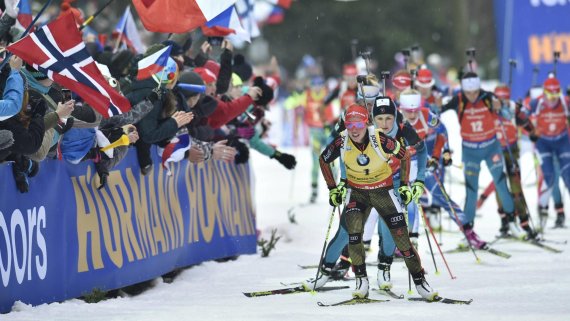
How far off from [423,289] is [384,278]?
0.78 meters

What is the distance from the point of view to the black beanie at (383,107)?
10391 millimetres

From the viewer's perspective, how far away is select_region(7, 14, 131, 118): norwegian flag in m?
8.28

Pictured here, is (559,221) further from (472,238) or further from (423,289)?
(423,289)

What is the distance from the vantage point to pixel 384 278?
1047 centimetres

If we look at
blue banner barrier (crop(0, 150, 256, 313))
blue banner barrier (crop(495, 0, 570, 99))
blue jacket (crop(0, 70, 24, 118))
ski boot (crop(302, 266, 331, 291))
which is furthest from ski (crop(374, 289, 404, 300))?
blue banner barrier (crop(495, 0, 570, 99))

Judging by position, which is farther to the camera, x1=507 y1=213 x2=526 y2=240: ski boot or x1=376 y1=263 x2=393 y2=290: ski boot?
x1=507 y1=213 x2=526 y2=240: ski boot

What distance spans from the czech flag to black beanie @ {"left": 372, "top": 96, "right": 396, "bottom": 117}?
1752mm

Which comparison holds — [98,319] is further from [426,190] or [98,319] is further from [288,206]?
[288,206]

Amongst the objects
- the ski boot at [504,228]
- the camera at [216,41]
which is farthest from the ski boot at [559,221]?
the camera at [216,41]

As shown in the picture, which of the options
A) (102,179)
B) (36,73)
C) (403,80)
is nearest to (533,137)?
(403,80)

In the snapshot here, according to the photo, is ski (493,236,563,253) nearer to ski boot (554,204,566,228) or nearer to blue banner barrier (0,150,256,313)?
ski boot (554,204,566,228)

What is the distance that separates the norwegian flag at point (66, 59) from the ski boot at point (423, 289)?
Result: 2840mm

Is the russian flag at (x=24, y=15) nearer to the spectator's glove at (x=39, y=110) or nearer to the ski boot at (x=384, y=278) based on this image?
the spectator's glove at (x=39, y=110)

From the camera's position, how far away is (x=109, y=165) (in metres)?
9.95
